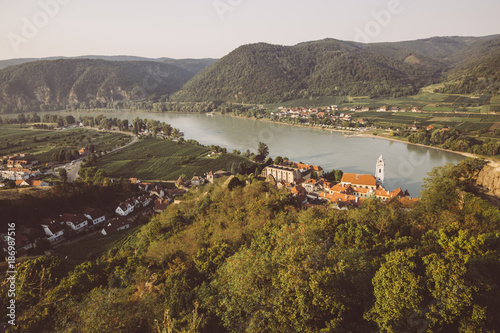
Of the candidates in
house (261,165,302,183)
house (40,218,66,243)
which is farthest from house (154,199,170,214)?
house (261,165,302,183)

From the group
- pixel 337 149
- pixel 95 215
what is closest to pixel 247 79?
pixel 337 149

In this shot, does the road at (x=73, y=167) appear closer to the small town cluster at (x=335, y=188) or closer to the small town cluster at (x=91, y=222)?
the small town cluster at (x=91, y=222)

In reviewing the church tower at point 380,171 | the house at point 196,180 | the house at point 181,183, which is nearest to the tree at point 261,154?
the house at point 196,180

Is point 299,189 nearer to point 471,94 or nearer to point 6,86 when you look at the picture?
point 471,94

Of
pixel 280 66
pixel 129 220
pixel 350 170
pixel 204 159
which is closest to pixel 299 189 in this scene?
pixel 350 170

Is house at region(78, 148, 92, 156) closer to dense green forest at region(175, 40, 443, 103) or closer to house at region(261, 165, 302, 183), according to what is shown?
house at region(261, 165, 302, 183)

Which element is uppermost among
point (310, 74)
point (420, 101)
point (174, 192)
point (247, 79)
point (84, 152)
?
point (310, 74)

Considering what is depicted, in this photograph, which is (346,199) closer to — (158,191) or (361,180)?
(361,180)
